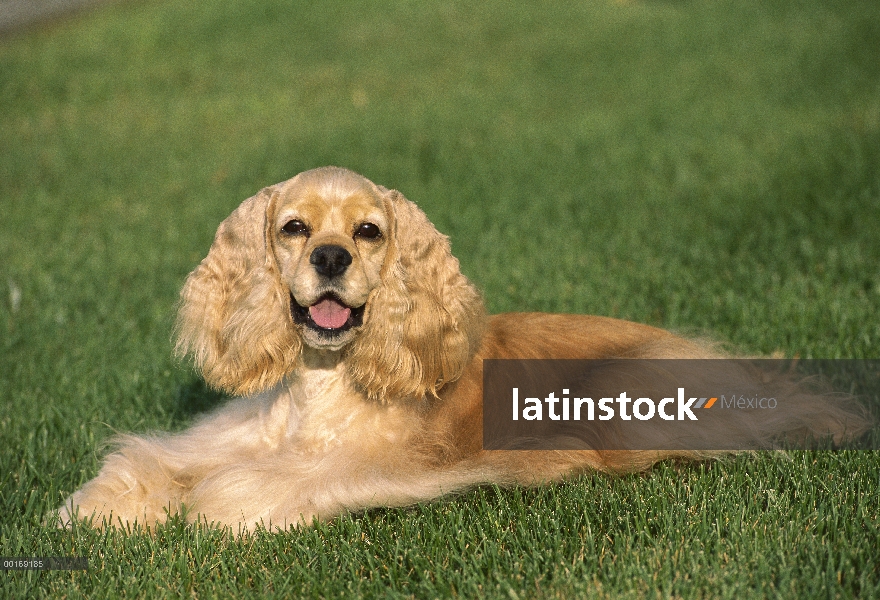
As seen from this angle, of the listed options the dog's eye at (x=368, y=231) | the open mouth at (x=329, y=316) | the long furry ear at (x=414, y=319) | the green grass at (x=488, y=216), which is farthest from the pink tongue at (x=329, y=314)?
the green grass at (x=488, y=216)

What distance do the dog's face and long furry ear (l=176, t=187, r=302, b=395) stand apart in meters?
0.08

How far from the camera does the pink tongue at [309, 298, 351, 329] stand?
3982 mm

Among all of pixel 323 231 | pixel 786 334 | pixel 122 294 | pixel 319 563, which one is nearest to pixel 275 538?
pixel 319 563

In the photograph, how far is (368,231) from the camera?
404 cm

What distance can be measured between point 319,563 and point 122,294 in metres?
4.92

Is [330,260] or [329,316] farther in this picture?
[329,316]

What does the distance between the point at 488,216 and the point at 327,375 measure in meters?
5.93

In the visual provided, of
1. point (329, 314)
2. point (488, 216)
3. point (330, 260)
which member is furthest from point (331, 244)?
point (488, 216)

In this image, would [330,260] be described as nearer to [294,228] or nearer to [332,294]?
[332,294]

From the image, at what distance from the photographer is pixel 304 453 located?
13.8 ft

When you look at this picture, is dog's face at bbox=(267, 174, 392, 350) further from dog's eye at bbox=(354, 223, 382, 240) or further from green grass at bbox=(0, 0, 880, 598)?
green grass at bbox=(0, 0, 880, 598)

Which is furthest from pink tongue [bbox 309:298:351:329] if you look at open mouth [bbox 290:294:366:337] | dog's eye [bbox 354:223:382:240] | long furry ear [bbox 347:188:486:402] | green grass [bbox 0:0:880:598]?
green grass [bbox 0:0:880:598]

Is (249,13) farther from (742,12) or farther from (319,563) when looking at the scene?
(319,563)

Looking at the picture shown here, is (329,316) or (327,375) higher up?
(329,316)
